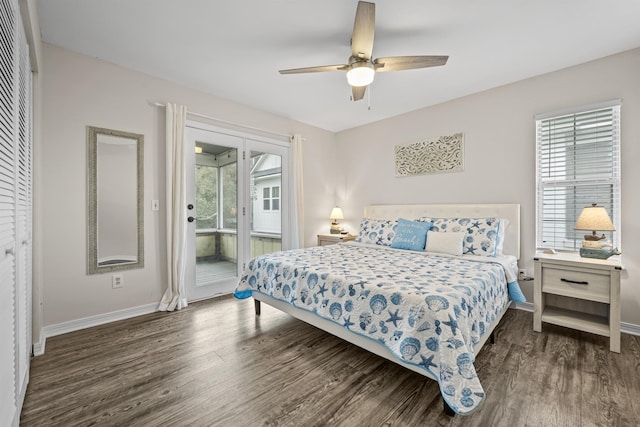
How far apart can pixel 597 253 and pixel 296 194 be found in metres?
3.46

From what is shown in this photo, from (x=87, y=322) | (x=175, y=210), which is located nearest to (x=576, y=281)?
(x=175, y=210)

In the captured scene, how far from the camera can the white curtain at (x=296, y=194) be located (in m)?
4.35

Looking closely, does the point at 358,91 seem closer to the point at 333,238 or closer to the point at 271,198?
the point at 271,198

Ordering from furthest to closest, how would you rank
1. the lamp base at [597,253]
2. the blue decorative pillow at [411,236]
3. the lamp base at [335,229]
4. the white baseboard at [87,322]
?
the lamp base at [335,229]
the blue decorative pillow at [411,236]
the lamp base at [597,253]
the white baseboard at [87,322]

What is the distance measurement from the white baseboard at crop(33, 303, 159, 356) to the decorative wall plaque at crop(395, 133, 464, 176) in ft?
12.1

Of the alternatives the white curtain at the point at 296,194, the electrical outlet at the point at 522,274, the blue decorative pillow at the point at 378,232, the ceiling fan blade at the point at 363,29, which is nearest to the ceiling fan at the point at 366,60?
the ceiling fan blade at the point at 363,29

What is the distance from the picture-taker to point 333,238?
450 centimetres

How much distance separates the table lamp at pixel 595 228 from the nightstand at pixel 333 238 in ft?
9.10

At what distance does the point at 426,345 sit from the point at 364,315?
0.42 m

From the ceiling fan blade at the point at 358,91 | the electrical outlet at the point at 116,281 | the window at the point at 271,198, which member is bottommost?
the electrical outlet at the point at 116,281

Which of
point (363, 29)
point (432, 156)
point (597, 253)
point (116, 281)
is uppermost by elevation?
point (363, 29)

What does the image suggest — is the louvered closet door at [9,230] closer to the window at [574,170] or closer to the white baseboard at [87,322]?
the white baseboard at [87,322]

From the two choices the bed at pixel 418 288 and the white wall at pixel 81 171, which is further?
the white wall at pixel 81 171

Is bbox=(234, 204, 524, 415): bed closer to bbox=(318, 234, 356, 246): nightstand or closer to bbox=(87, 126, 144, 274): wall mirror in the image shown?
bbox=(318, 234, 356, 246): nightstand
